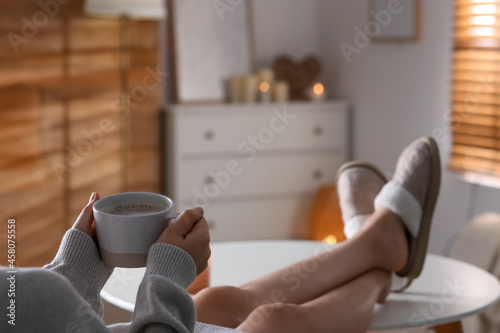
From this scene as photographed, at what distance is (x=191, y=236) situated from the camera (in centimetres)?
87

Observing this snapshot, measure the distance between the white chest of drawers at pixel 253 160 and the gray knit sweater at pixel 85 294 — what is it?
7.36ft

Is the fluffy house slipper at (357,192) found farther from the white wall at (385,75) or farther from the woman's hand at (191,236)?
the white wall at (385,75)

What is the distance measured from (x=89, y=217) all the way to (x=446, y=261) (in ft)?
3.64

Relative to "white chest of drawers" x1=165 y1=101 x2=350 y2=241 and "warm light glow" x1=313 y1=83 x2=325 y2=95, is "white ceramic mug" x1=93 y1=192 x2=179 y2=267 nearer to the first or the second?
"white chest of drawers" x1=165 y1=101 x2=350 y2=241

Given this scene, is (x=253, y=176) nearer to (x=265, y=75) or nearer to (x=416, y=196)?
(x=265, y=75)

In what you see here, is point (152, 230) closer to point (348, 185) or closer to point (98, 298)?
point (98, 298)

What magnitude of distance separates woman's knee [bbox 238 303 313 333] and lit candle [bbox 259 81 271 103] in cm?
222

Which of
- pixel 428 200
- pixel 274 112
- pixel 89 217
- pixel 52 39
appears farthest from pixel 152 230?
pixel 274 112

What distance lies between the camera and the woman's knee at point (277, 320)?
112cm

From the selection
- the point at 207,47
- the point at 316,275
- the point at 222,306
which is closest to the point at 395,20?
the point at 207,47

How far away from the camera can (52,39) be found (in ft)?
9.59

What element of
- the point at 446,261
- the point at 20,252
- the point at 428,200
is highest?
the point at 428,200

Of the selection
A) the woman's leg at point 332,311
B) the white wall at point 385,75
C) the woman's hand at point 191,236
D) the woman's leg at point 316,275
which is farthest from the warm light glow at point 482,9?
the woman's hand at point 191,236

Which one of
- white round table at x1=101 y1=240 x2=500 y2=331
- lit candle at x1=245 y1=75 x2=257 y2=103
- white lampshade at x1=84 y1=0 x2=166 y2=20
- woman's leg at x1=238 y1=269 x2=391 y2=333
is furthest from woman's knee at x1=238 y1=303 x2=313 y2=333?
lit candle at x1=245 y1=75 x2=257 y2=103
